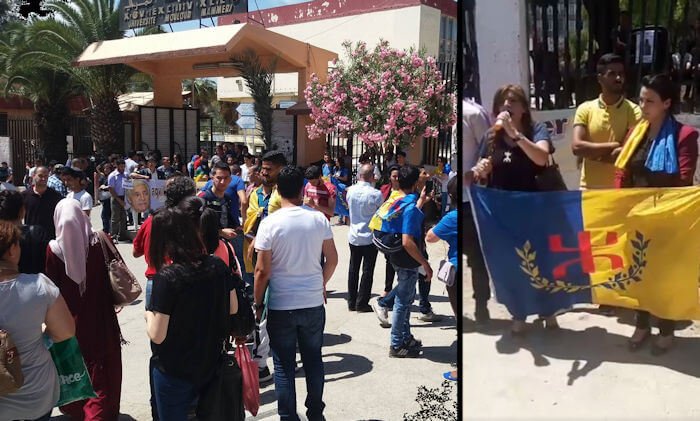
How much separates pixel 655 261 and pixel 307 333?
215 centimetres

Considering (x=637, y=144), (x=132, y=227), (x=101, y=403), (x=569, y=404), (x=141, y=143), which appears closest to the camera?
(x=637, y=144)

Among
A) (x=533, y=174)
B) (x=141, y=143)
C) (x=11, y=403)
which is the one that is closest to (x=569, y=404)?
(x=533, y=174)

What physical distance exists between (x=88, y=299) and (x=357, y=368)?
2.14m

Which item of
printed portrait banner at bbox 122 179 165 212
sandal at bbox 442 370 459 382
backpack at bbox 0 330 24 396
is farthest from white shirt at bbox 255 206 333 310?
printed portrait banner at bbox 122 179 165 212

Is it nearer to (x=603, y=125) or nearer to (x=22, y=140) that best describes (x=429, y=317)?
(x=603, y=125)

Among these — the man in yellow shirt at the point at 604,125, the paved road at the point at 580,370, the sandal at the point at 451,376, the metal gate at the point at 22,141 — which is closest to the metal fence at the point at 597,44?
the man in yellow shirt at the point at 604,125

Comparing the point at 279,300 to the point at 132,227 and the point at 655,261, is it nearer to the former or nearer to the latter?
the point at 655,261

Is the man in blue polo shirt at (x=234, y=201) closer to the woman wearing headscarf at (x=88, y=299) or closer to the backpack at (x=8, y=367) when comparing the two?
the woman wearing headscarf at (x=88, y=299)

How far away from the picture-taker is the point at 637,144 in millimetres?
1675

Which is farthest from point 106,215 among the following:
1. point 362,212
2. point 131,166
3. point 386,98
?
point 362,212

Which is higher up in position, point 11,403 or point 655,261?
point 655,261

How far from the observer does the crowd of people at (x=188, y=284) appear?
2.71m

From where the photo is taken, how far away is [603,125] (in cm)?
169

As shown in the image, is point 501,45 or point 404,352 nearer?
point 501,45
